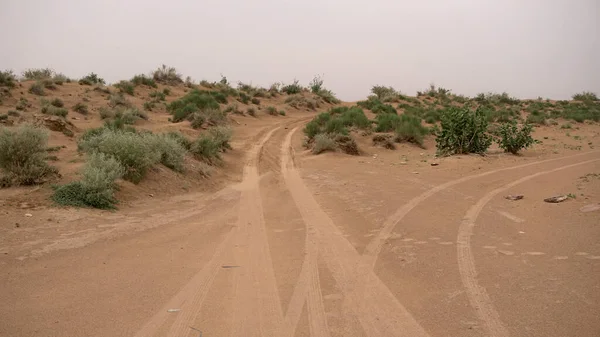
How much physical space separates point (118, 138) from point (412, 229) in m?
7.48

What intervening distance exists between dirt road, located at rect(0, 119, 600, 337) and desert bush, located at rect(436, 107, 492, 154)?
6.47 meters

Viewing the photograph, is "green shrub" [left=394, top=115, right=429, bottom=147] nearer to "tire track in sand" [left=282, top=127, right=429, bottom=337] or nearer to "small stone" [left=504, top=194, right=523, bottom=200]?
"small stone" [left=504, top=194, right=523, bottom=200]

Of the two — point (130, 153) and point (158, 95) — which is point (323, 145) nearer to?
point (130, 153)

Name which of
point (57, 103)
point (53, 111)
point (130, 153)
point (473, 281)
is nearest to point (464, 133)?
point (130, 153)

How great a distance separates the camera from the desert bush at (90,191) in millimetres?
8537

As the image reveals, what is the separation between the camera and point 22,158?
932 centimetres

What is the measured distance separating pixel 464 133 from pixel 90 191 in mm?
13034

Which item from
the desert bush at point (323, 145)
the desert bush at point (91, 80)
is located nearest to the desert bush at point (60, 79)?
the desert bush at point (91, 80)

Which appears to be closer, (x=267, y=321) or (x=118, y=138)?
(x=267, y=321)

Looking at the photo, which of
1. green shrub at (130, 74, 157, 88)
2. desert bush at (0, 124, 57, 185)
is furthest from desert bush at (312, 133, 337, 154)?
green shrub at (130, 74, 157, 88)

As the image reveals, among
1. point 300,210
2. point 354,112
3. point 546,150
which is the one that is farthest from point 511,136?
point 300,210

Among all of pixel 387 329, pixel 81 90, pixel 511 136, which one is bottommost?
pixel 387 329

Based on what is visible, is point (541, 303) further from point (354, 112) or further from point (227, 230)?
point (354, 112)

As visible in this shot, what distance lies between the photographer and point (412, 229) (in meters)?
7.38
